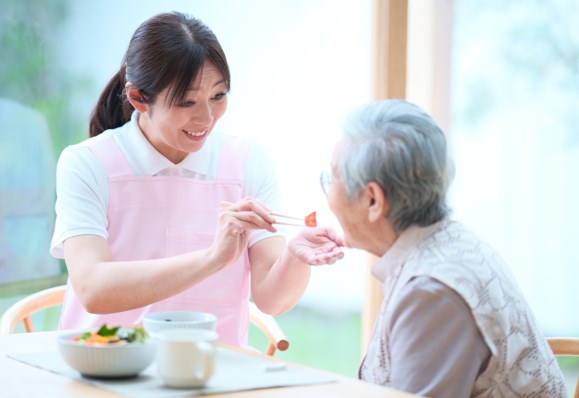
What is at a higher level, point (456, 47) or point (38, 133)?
point (456, 47)

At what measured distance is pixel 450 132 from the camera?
12.2 feet

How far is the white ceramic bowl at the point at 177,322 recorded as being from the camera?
1806 millimetres

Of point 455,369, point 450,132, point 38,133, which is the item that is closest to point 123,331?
point 455,369

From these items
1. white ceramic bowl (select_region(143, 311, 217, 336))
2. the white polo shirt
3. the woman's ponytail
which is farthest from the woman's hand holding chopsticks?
the woman's ponytail

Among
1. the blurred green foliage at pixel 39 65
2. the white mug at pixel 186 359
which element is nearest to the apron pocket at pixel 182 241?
the white mug at pixel 186 359

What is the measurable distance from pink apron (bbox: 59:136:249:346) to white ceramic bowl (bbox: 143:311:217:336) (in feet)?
1.72

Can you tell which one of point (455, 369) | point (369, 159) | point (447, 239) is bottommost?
point (455, 369)

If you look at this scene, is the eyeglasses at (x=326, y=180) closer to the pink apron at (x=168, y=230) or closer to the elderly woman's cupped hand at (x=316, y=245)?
the elderly woman's cupped hand at (x=316, y=245)

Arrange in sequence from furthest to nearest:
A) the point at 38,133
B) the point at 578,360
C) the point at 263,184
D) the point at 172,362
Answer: the point at 578,360 → the point at 38,133 → the point at 263,184 → the point at 172,362

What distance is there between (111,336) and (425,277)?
560mm

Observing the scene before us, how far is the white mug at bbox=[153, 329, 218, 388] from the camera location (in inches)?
60.2

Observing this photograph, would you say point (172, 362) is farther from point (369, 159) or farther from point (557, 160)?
point (557, 160)

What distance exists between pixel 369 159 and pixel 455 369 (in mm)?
402

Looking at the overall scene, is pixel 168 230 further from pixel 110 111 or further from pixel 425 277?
pixel 425 277
